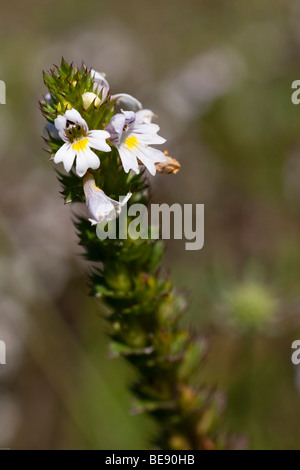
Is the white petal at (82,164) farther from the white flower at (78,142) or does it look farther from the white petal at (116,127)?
the white petal at (116,127)

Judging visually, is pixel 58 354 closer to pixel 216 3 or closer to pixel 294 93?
pixel 294 93

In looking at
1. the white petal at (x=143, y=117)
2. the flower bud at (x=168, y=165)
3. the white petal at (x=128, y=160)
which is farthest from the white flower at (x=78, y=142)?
the flower bud at (x=168, y=165)

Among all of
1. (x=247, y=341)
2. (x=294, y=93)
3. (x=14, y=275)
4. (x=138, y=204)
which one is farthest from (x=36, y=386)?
(x=294, y=93)

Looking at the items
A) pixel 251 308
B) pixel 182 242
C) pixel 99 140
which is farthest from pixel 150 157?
pixel 182 242

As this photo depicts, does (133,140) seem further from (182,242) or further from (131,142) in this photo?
(182,242)

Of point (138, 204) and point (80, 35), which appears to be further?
point (80, 35)
